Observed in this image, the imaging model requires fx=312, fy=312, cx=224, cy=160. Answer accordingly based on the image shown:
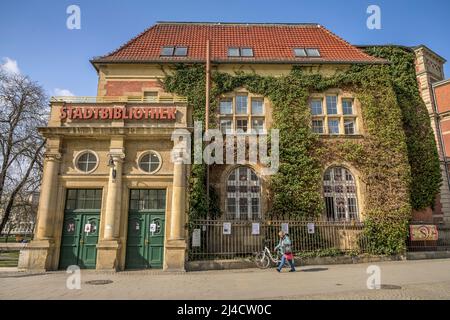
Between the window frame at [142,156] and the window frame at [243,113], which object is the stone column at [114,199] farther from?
the window frame at [243,113]

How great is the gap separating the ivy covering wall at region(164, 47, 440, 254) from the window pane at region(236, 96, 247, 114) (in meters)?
0.71

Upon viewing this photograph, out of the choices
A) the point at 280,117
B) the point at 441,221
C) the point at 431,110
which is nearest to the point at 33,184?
the point at 280,117

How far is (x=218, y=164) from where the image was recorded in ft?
55.8

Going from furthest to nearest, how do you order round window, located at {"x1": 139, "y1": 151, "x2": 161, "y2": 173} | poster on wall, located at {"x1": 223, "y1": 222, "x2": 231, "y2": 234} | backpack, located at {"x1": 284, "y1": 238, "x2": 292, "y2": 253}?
poster on wall, located at {"x1": 223, "y1": 222, "x2": 231, "y2": 234}, round window, located at {"x1": 139, "y1": 151, "x2": 161, "y2": 173}, backpack, located at {"x1": 284, "y1": 238, "x2": 292, "y2": 253}

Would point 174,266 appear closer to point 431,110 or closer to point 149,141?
point 149,141

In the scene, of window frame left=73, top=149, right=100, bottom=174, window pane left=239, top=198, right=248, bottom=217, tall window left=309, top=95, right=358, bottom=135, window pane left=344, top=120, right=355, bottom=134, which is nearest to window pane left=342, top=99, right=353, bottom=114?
tall window left=309, top=95, right=358, bottom=135

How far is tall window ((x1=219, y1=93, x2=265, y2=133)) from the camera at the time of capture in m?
18.0

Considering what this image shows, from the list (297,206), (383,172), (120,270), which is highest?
(383,172)

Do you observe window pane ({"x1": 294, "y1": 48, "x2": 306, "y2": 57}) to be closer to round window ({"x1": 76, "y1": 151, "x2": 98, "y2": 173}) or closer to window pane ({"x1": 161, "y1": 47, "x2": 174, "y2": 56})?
window pane ({"x1": 161, "y1": 47, "x2": 174, "y2": 56})

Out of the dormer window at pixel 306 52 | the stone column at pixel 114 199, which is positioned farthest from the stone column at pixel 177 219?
the dormer window at pixel 306 52

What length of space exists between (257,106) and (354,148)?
5.98 meters

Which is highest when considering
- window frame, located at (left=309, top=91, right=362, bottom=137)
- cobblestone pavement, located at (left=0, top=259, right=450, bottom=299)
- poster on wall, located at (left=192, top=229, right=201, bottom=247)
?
window frame, located at (left=309, top=91, right=362, bottom=137)

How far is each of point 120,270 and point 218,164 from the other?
24.3ft

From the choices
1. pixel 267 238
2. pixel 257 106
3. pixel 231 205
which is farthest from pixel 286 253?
pixel 257 106
